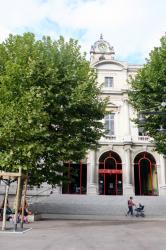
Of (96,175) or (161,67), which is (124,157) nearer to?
(96,175)

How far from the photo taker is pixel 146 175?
A: 113 ft

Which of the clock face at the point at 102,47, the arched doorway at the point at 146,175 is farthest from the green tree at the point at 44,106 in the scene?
the clock face at the point at 102,47

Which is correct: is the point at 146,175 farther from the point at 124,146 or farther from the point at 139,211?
the point at 139,211

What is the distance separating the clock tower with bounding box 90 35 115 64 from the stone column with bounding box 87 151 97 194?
15.2 metres

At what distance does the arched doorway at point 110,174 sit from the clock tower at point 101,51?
1467cm

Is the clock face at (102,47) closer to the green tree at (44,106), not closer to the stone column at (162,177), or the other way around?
the stone column at (162,177)

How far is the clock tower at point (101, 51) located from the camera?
40.4 meters

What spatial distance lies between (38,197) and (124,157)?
11.0 meters

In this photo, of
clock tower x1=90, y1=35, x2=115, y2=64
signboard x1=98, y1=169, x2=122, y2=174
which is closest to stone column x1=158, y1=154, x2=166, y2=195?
signboard x1=98, y1=169, x2=122, y2=174

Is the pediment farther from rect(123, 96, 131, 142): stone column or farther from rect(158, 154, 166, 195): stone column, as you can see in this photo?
rect(158, 154, 166, 195): stone column

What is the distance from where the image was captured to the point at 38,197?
28.4 m

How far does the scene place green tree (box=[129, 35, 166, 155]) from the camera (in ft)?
56.6

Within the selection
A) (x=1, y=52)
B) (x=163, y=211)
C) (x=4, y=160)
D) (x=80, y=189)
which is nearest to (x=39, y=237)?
(x=4, y=160)

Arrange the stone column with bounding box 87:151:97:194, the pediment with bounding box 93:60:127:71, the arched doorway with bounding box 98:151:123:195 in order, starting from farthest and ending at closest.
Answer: the pediment with bounding box 93:60:127:71, the arched doorway with bounding box 98:151:123:195, the stone column with bounding box 87:151:97:194
